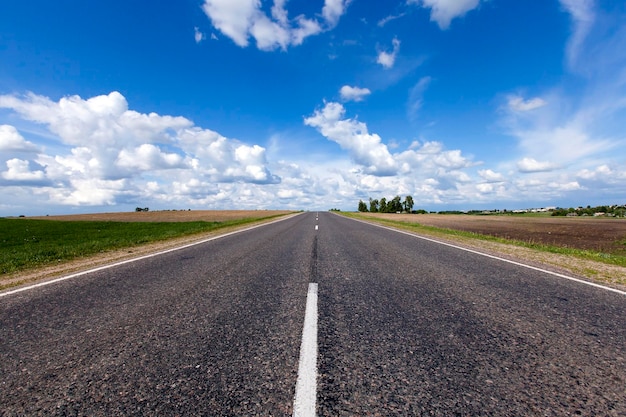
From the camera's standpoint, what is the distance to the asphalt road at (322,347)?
7.02ft

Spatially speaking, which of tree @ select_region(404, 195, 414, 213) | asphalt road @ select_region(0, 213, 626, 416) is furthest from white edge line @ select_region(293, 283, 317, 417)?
tree @ select_region(404, 195, 414, 213)

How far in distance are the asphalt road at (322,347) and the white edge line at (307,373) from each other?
0.05m

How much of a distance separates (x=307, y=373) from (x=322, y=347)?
0.50 m

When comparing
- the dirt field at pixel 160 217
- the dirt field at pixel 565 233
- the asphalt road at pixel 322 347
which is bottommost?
the dirt field at pixel 565 233

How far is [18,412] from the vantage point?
2.05m

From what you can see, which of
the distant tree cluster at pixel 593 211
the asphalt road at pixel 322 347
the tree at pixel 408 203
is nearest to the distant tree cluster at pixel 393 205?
the tree at pixel 408 203

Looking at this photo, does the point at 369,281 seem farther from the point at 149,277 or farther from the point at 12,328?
the point at 12,328

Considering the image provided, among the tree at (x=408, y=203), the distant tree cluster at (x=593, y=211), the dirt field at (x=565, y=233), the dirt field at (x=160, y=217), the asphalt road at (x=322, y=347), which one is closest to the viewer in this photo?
the asphalt road at (x=322, y=347)

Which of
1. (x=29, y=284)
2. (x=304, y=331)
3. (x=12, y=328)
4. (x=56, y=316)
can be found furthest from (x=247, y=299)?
(x=29, y=284)

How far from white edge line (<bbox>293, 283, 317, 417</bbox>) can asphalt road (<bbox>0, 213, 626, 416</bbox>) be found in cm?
5

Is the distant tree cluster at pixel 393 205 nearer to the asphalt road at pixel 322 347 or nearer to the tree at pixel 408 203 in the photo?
the tree at pixel 408 203

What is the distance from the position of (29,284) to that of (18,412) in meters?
5.21

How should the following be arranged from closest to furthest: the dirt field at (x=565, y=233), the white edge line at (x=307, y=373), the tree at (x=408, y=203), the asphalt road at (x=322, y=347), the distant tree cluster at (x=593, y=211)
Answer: the white edge line at (x=307, y=373), the asphalt road at (x=322, y=347), the dirt field at (x=565, y=233), the distant tree cluster at (x=593, y=211), the tree at (x=408, y=203)

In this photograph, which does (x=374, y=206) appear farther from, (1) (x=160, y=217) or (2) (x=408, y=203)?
(1) (x=160, y=217)
